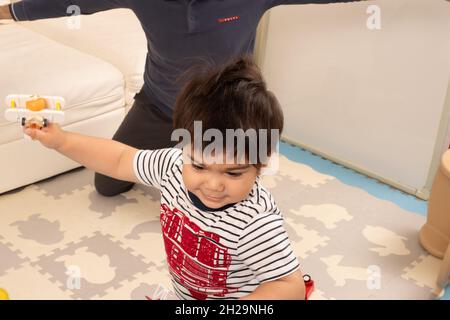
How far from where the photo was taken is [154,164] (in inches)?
46.6

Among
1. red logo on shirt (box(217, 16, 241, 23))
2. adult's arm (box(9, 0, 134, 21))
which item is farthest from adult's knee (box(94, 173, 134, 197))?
red logo on shirt (box(217, 16, 241, 23))

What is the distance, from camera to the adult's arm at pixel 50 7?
67.5 inches

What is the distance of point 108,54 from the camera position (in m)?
2.41

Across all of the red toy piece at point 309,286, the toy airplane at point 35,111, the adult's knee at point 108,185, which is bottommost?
the red toy piece at point 309,286

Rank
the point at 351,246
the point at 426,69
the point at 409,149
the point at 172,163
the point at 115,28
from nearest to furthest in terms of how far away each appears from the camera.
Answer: the point at 172,163, the point at 351,246, the point at 426,69, the point at 409,149, the point at 115,28

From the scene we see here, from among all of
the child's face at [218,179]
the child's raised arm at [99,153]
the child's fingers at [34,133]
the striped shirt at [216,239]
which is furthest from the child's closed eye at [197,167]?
the child's fingers at [34,133]

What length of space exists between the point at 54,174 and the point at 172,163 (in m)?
1.22

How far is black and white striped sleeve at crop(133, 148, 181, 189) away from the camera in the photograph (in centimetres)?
117

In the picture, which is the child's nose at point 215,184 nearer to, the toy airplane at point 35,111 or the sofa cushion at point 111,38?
the toy airplane at point 35,111

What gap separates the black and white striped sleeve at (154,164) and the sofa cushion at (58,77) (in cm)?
100

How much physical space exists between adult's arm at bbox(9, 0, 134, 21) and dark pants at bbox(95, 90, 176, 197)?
399 millimetres

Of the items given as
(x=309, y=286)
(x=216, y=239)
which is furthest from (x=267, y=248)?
(x=309, y=286)

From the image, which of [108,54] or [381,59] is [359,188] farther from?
[108,54]

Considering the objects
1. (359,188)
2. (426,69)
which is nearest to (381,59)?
(426,69)
